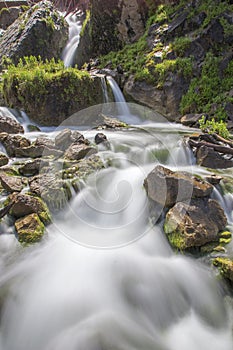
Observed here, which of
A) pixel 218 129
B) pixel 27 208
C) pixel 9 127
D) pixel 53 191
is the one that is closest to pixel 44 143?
pixel 9 127

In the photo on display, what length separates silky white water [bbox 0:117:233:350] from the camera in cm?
219

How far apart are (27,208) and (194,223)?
2.30 m

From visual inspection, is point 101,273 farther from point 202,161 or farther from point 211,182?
point 202,161

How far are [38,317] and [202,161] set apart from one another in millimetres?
4122

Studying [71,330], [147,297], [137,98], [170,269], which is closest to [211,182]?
[170,269]

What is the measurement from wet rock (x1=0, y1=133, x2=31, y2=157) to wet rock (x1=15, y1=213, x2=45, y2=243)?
111 inches

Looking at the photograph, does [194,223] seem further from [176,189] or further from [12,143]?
[12,143]

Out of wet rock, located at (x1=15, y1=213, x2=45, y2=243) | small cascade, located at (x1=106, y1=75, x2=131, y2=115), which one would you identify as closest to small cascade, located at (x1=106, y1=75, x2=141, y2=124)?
small cascade, located at (x1=106, y1=75, x2=131, y2=115)

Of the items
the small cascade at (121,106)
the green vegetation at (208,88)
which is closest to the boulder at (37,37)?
the small cascade at (121,106)

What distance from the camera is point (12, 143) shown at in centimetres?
582

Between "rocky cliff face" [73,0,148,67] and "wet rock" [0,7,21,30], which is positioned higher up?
"wet rock" [0,7,21,30]

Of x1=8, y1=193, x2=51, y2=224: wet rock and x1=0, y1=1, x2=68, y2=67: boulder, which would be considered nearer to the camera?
→ x1=8, y1=193, x2=51, y2=224: wet rock

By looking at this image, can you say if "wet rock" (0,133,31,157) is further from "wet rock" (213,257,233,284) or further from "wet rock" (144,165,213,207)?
"wet rock" (213,257,233,284)

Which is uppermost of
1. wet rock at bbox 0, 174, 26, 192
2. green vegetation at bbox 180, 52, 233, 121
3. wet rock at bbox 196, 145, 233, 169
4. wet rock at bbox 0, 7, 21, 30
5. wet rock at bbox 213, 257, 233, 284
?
wet rock at bbox 0, 7, 21, 30
